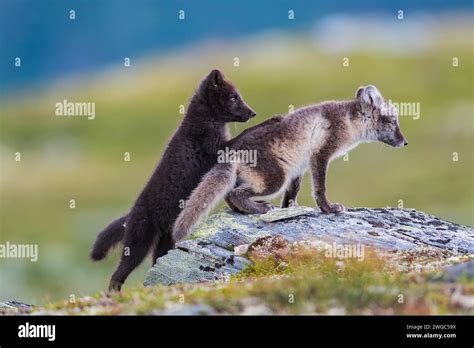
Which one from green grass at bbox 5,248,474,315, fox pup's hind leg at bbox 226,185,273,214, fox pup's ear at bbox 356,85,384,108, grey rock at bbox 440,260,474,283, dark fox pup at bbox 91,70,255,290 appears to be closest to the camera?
green grass at bbox 5,248,474,315

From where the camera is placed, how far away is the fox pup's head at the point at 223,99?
60.5 feet

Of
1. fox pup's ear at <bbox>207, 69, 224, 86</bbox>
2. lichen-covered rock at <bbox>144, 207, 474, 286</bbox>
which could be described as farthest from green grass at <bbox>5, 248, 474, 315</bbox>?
fox pup's ear at <bbox>207, 69, 224, 86</bbox>

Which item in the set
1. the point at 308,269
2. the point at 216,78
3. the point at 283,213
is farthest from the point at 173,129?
the point at 308,269

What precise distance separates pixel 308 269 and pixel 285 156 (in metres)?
4.49

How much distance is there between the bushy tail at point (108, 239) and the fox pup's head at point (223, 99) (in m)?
2.78

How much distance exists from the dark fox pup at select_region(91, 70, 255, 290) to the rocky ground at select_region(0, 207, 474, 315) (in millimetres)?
902

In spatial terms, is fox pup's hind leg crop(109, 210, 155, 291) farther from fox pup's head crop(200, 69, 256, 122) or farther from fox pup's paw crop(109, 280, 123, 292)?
fox pup's head crop(200, 69, 256, 122)

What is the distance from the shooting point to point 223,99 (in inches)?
728

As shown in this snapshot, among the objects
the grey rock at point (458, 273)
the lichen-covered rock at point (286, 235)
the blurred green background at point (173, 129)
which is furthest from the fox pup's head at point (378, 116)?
the blurred green background at point (173, 129)

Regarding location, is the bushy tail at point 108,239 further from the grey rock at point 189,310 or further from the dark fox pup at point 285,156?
the grey rock at point 189,310

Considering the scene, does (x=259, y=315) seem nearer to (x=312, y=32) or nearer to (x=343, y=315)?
(x=343, y=315)

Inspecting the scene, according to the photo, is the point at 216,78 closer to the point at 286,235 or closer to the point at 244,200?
the point at 244,200

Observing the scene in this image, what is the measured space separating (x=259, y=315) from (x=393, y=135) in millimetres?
8127

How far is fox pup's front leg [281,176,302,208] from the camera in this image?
18.2 meters
